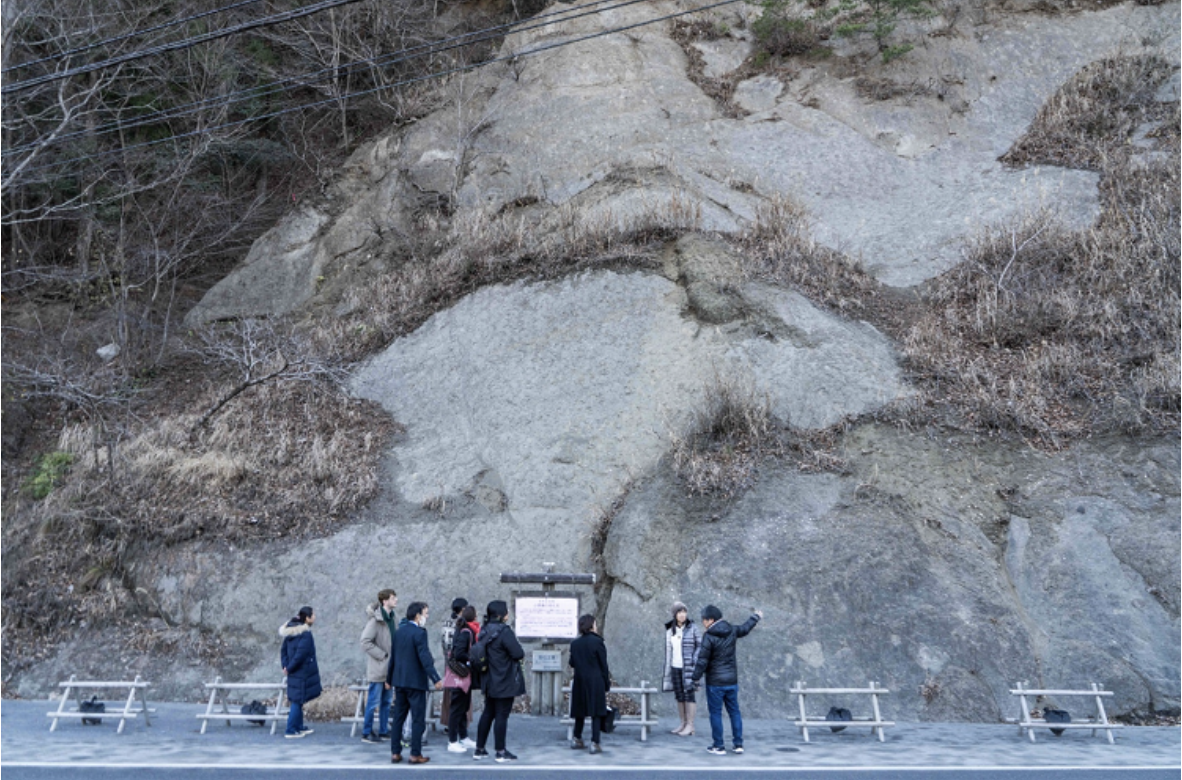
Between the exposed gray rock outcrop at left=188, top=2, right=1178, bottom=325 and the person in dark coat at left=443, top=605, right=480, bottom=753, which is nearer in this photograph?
the person in dark coat at left=443, top=605, right=480, bottom=753

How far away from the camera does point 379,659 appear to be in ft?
31.3

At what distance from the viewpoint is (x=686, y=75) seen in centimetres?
2330

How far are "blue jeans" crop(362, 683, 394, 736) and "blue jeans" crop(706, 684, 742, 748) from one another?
333 centimetres

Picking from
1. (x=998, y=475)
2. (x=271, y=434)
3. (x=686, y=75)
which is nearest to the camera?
(x=998, y=475)

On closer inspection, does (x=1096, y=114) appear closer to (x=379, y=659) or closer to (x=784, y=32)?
(x=784, y=32)

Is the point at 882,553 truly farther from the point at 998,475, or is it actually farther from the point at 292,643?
the point at 292,643

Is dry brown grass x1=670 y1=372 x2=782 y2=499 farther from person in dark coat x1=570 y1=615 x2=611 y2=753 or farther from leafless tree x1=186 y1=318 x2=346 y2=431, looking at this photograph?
leafless tree x1=186 y1=318 x2=346 y2=431

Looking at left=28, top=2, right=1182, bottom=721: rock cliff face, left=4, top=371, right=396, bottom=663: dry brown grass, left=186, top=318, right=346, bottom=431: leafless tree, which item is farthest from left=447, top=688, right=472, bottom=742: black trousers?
left=186, top=318, right=346, bottom=431: leafless tree

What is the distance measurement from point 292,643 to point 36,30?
58.0ft

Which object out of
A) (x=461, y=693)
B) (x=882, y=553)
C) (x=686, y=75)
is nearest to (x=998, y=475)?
(x=882, y=553)

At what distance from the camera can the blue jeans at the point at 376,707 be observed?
31.7 feet

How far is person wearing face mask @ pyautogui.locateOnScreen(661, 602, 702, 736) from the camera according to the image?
9.86 meters

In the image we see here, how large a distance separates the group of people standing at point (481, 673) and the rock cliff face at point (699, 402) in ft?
7.20

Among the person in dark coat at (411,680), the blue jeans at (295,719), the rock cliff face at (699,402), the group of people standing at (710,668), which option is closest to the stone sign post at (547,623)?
the rock cliff face at (699,402)
